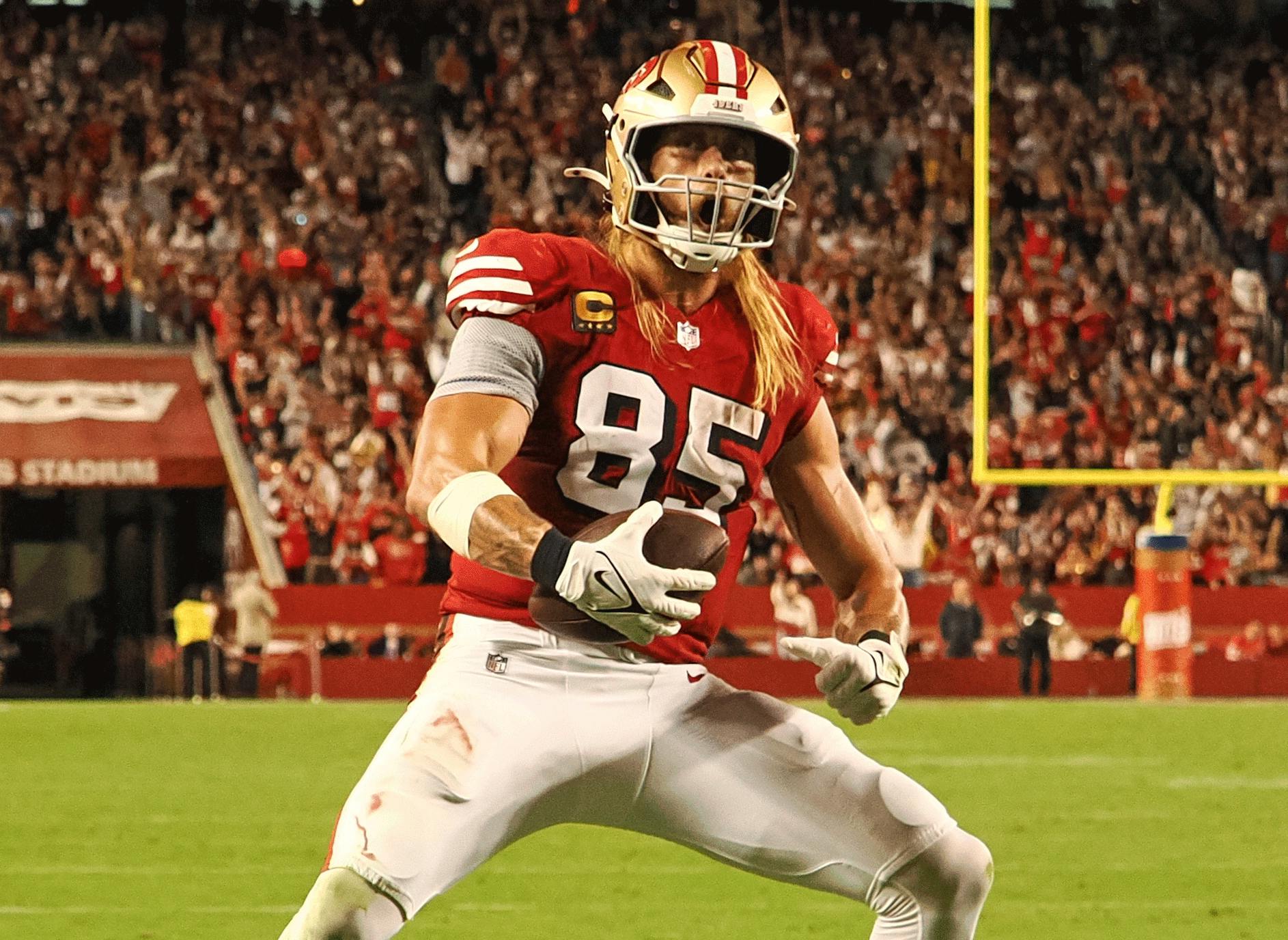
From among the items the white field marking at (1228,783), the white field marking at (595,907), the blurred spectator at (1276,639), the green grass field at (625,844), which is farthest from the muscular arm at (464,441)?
the blurred spectator at (1276,639)

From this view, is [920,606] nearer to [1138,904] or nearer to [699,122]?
[1138,904]

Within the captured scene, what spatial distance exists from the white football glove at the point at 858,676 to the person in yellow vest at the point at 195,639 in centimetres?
1165

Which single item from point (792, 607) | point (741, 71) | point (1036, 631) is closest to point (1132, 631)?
point (1036, 631)

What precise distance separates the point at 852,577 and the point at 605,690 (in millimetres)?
559

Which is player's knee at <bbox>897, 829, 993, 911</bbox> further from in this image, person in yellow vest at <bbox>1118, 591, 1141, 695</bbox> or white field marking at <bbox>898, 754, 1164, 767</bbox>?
person in yellow vest at <bbox>1118, 591, 1141, 695</bbox>

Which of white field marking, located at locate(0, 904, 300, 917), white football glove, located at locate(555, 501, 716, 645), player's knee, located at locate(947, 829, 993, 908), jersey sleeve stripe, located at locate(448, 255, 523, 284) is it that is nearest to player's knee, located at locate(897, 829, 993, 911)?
player's knee, located at locate(947, 829, 993, 908)

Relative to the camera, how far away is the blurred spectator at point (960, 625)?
14094 mm

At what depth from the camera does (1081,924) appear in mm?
5508

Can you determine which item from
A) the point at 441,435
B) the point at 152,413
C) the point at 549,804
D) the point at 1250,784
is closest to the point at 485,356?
the point at 441,435

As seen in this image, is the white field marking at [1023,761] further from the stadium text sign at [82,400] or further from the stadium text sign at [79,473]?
the stadium text sign at [82,400]

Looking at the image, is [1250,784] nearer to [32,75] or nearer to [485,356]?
[485,356]

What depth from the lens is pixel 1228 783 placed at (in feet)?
28.4

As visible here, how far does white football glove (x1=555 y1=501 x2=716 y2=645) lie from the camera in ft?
8.80

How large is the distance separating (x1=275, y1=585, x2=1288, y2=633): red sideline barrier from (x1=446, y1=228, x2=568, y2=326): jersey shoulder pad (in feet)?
37.4
